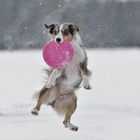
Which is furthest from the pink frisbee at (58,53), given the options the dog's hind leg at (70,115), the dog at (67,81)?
the dog's hind leg at (70,115)

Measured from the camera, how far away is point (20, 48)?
82.4 inches

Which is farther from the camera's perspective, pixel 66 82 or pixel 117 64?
pixel 117 64

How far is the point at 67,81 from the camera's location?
6.38 feet

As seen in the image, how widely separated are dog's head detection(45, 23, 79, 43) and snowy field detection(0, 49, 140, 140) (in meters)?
0.10

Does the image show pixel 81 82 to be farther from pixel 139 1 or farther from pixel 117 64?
pixel 139 1

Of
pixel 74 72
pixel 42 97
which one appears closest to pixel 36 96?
pixel 42 97

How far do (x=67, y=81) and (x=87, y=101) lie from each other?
0.10m

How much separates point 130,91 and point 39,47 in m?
0.31

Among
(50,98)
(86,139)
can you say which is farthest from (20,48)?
(86,139)

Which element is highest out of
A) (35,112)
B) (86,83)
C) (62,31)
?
(62,31)

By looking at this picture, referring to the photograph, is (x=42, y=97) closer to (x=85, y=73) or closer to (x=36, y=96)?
(x=36, y=96)

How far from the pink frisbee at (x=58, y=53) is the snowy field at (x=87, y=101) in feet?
0.20

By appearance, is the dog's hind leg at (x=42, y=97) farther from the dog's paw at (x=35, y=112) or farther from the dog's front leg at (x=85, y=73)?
the dog's front leg at (x=85, y=73)

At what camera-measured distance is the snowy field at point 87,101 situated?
6.48 ft
